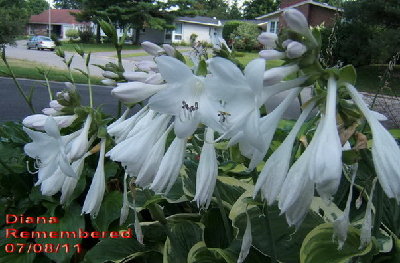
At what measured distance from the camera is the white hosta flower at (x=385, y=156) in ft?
2.52

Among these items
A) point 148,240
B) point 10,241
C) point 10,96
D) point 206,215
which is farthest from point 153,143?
point 10,96

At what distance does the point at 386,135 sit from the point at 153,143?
0.50 meters

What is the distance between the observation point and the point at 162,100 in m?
0.91

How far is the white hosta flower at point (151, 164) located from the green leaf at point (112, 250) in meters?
1.01

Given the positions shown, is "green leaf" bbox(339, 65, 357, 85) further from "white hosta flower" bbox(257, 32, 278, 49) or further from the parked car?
the parked car

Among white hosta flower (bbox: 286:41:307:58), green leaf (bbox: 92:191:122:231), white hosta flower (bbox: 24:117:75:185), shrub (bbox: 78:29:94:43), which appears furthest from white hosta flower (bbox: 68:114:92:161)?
shrub (bbox: 78:29:94:43)

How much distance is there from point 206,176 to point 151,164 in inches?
5.0

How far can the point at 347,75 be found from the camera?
0.92 meters

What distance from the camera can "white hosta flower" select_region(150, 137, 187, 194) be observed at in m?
0.99

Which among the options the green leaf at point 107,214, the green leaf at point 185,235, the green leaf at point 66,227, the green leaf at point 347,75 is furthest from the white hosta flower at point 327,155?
the green leaf at point 66,227

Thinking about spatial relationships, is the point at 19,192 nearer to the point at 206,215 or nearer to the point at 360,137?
the point at 206,215

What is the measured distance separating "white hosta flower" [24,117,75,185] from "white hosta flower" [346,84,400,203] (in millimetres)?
729

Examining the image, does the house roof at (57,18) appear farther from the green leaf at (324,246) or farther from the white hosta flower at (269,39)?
the white hosta flower at (269,39)

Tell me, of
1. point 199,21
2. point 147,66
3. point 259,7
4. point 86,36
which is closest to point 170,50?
point 147,66
